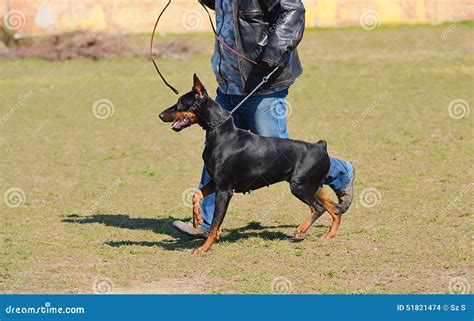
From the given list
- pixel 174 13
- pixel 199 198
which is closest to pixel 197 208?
pixel 199 198

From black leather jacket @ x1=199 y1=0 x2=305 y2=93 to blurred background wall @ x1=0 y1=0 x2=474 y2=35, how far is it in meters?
19.4

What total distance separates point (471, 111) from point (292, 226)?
6.95 metres

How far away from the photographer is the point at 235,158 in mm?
6980

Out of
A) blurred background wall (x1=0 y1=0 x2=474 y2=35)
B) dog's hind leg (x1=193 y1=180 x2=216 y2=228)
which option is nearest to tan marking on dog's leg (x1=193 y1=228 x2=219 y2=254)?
dog's hind leg (x1=193 y1=180 x2=216 y2=228)

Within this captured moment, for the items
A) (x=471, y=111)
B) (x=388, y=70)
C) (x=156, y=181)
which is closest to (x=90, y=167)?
(x=156, y=181)

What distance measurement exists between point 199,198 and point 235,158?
0.39m

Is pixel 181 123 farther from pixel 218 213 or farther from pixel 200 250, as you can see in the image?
pixel 200 250

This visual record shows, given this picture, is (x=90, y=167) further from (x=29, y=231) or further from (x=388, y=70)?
(x=388, y=70)

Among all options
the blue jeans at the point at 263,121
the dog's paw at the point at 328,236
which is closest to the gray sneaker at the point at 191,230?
the blue jeans at the point at 263,121

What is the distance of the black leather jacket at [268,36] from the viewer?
691cm

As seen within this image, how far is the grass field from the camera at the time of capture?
6.40 metres

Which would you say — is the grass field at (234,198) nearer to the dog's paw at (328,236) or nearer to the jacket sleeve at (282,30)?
the dog's paw at (328,236)

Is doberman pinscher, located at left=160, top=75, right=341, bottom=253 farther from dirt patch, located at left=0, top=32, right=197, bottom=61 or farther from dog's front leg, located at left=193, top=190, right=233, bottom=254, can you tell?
dirt patch, located at left=0, top=32, right=197, bottom=61

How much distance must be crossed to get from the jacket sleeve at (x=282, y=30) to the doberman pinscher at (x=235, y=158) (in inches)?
21.3
